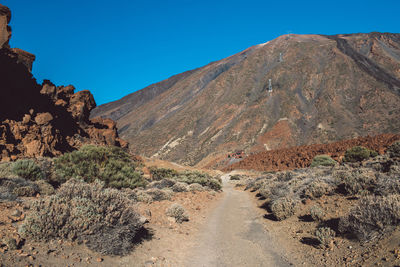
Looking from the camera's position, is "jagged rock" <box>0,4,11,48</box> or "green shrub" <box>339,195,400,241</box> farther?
"jagged rock" <box>0,4,11,48</box>

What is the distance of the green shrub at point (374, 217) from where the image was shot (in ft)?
15.2

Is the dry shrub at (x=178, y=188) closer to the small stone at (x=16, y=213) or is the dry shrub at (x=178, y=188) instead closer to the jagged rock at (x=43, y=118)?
the small stone at (x=16, y=213)

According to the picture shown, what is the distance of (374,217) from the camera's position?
477 centimetres

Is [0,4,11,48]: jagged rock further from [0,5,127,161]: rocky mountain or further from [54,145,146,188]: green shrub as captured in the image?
[54,145,146,188]: green shrub

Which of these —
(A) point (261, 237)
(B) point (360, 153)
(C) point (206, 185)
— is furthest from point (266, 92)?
(A) point (261, 237)

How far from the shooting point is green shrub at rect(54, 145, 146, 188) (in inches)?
407

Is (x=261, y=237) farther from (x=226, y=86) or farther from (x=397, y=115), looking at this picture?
(x=226, y=86)

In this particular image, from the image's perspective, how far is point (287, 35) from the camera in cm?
13350

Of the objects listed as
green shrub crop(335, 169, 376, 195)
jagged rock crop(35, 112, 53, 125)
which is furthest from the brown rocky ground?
jagged rock crop(35, 112, 53, 125)

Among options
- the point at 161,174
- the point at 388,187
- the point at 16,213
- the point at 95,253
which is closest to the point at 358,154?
the point at 161,174

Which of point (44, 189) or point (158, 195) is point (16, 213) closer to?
point (44, 189)

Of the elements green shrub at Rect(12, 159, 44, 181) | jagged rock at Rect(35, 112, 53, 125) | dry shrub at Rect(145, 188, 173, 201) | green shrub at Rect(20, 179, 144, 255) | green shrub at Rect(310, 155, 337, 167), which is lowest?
green shrub at Rect(310, 155, 337, 167)

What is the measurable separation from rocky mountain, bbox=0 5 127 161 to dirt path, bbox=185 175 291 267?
50.1 feet

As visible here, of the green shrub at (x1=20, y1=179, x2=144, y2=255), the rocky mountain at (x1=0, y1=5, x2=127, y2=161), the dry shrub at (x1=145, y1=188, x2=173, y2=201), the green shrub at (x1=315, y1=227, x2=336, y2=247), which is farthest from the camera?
the rocky mountain at (x1=0, y1=5, x2=127, y2=161)
